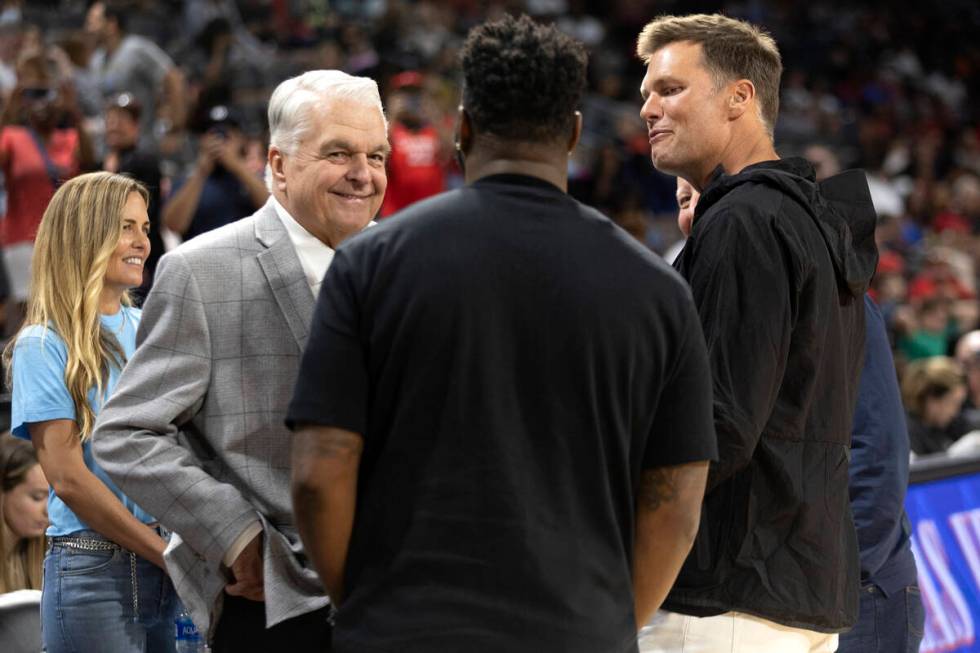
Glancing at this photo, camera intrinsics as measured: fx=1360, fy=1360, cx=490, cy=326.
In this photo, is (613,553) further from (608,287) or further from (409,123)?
(409,123)

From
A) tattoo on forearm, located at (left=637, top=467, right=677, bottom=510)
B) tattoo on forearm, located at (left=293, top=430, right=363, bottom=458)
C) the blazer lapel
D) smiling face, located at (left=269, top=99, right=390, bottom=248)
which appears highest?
smiling face, located at (left=269, top=99, right=390, bottom=248)

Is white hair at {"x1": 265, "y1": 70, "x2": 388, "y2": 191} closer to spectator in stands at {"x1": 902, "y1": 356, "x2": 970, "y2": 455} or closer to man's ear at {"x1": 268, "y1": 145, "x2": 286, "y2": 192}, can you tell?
man's ear at {"x1": 268, "y1": 145, "x2": 286, "y2": 192}

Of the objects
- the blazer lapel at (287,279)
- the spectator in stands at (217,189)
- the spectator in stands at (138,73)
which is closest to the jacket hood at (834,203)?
the blazer lapel at (287,279)

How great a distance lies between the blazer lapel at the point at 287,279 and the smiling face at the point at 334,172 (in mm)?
84

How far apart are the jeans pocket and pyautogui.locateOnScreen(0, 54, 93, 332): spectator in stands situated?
12.3 ft

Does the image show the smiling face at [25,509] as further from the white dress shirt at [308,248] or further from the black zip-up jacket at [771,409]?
the black zip-up jacket at [771,409]

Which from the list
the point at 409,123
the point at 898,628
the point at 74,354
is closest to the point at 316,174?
the point at 74,354

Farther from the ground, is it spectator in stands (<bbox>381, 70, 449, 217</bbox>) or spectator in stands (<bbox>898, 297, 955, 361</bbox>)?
spectator in stands (<bbox>381, 70, 449, 217</bbox>)

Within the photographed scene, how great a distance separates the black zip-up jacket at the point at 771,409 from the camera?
2.53 meters

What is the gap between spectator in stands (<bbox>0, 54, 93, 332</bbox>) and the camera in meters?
6.77

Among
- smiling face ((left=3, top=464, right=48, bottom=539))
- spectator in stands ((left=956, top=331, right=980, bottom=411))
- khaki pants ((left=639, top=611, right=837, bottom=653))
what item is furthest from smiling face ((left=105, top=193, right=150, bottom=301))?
spectator in stands ((left=956, top=331, right=980, bottom=411))

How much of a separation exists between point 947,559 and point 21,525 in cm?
339

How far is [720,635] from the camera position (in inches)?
103

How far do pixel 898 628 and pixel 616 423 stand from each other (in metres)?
1.73
